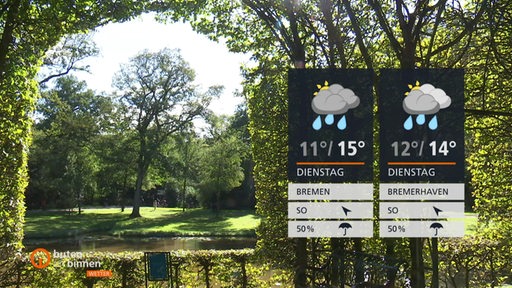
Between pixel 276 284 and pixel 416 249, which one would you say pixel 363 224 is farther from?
pixel 276 284

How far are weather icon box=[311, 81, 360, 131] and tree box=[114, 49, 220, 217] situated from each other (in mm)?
29865

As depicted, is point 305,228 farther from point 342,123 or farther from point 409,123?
point 409,123

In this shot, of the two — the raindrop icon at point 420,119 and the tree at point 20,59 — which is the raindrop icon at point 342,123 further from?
the tree at point 20,59

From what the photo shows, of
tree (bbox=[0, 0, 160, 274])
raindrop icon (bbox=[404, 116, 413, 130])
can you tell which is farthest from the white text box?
tree (bbox=[0, 0, 160, 274])

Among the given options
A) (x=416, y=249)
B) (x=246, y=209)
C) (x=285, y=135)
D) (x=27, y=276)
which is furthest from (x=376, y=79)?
(x=246, y=209)

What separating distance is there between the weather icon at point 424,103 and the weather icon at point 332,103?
0.99m

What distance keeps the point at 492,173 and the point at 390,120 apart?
3.94m

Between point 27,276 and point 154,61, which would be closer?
point 27,276

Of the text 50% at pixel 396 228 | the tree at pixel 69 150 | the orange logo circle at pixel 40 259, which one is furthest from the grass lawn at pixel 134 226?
the text 50% at pixel 396 228

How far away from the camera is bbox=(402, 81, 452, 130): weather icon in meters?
5.68

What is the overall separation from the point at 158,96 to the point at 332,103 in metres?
32.2

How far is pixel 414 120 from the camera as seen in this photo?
574 centimetres

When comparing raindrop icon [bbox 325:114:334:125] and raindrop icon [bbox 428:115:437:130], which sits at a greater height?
raindrop icon [bbox 325:114:334:125]

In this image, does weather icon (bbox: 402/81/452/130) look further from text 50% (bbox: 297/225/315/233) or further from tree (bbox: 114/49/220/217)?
tree (bbox: 114/49/220/217)
